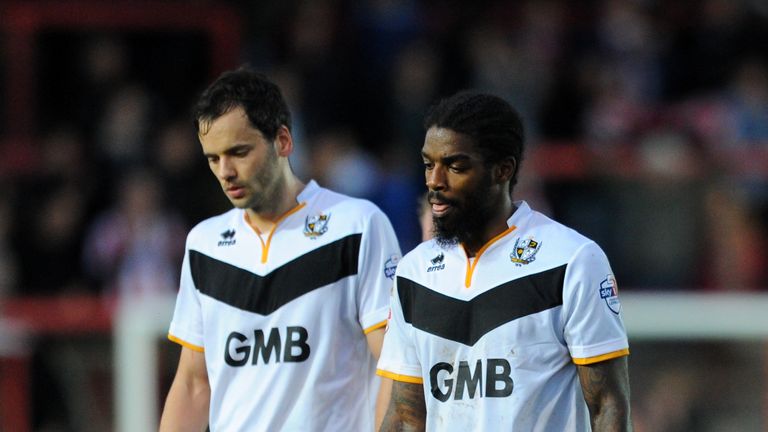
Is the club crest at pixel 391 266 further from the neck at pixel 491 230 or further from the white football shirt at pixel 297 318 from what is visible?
the neck at pixel 491 230

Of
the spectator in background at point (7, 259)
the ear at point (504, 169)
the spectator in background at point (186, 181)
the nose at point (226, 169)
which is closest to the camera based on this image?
the ear at point (504, 169)

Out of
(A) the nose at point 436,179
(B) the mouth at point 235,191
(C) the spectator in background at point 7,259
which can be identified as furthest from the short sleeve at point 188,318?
(C) the spectator in background at point 7,259

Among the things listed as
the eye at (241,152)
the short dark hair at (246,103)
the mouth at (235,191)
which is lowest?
the mouth at (235,191)

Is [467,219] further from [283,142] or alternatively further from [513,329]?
[283,142]

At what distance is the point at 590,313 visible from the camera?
3721 millimetres

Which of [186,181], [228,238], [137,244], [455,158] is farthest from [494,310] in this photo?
[186,181]

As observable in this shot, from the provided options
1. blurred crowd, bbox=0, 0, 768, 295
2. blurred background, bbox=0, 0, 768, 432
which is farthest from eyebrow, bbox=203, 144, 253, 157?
blurred crowd, bbox=0, 0, 768, 295

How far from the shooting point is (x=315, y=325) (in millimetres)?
4500

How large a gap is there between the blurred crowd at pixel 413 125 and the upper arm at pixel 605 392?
5.40 metres

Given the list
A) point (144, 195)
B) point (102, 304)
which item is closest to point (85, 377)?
point (102, 304)

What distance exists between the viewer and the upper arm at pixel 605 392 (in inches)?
145

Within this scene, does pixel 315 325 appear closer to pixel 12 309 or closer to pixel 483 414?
pixel 483 414

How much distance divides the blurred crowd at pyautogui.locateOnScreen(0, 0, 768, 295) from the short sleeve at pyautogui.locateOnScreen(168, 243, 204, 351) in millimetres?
4413

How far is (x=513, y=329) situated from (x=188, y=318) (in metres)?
1.39
